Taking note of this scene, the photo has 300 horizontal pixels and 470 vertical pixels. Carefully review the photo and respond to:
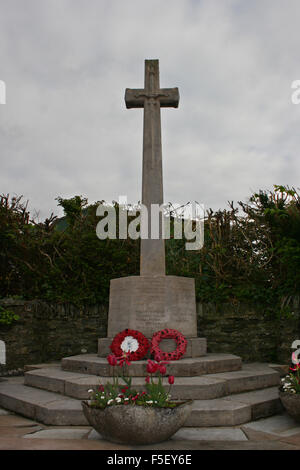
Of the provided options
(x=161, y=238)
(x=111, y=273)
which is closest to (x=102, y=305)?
(x=111, y=273)

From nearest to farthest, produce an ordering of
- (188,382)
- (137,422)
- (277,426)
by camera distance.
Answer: (137,422) → (277,426) → (188,382)

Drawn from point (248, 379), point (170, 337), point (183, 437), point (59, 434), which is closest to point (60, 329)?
point (170, 337)

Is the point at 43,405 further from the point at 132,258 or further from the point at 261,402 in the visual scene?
the point at 132,258

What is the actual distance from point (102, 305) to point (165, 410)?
5.93m

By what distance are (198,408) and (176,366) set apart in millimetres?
1303

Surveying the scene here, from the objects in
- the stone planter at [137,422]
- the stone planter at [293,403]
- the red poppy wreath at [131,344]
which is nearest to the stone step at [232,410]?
the stone planter at [293,403]

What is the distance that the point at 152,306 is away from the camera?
24.1 ft

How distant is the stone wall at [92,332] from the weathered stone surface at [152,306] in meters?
1.62

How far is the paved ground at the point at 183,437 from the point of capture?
394cm

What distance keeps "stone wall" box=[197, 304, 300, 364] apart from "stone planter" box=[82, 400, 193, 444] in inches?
204

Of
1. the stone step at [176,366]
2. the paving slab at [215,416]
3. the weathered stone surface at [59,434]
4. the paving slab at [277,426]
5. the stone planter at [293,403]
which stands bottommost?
the paving slab at [277,426]

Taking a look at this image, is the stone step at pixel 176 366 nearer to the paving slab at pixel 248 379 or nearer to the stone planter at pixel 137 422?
the paving slab at pixel 248 379

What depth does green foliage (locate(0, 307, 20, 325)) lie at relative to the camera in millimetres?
8648
